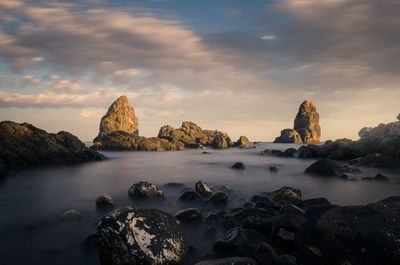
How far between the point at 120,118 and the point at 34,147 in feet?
438

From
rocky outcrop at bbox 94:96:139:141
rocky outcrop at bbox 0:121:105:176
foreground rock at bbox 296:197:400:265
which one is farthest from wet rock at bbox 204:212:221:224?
rocky outcrop at bbox 94:96:139:141

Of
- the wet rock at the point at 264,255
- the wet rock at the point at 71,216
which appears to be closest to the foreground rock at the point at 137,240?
the wet rock at the point at 264,255

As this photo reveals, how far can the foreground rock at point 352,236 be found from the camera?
3369 mm

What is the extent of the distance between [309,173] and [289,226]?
583 inches

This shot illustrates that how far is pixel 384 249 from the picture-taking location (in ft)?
10.9

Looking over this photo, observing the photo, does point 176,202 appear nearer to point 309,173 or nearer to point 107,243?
point 107,243

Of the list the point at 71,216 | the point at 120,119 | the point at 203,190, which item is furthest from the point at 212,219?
the point at 120,119

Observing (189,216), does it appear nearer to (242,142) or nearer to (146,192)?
(146,192)

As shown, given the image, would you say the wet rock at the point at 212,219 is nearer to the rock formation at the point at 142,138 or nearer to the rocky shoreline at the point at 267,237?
the rocky shoreline at the point at 267,237

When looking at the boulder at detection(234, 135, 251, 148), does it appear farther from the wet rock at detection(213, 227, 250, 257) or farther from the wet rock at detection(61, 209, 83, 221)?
the wet rock at detection(213, 227, 250, 257)

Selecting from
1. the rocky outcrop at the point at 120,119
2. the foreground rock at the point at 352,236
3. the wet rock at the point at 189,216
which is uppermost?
the rocky outcrop at the point at 120,119

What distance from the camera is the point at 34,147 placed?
2239cm

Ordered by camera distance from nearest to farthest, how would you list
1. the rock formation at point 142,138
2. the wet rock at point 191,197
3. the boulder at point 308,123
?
the wet rock at point 191,197 → the rock formation at point 142,138 → the boulder at point 308,123

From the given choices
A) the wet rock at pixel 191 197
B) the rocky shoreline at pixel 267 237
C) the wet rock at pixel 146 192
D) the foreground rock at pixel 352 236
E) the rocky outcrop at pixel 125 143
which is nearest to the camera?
the foreground rock at pixel 352 236
